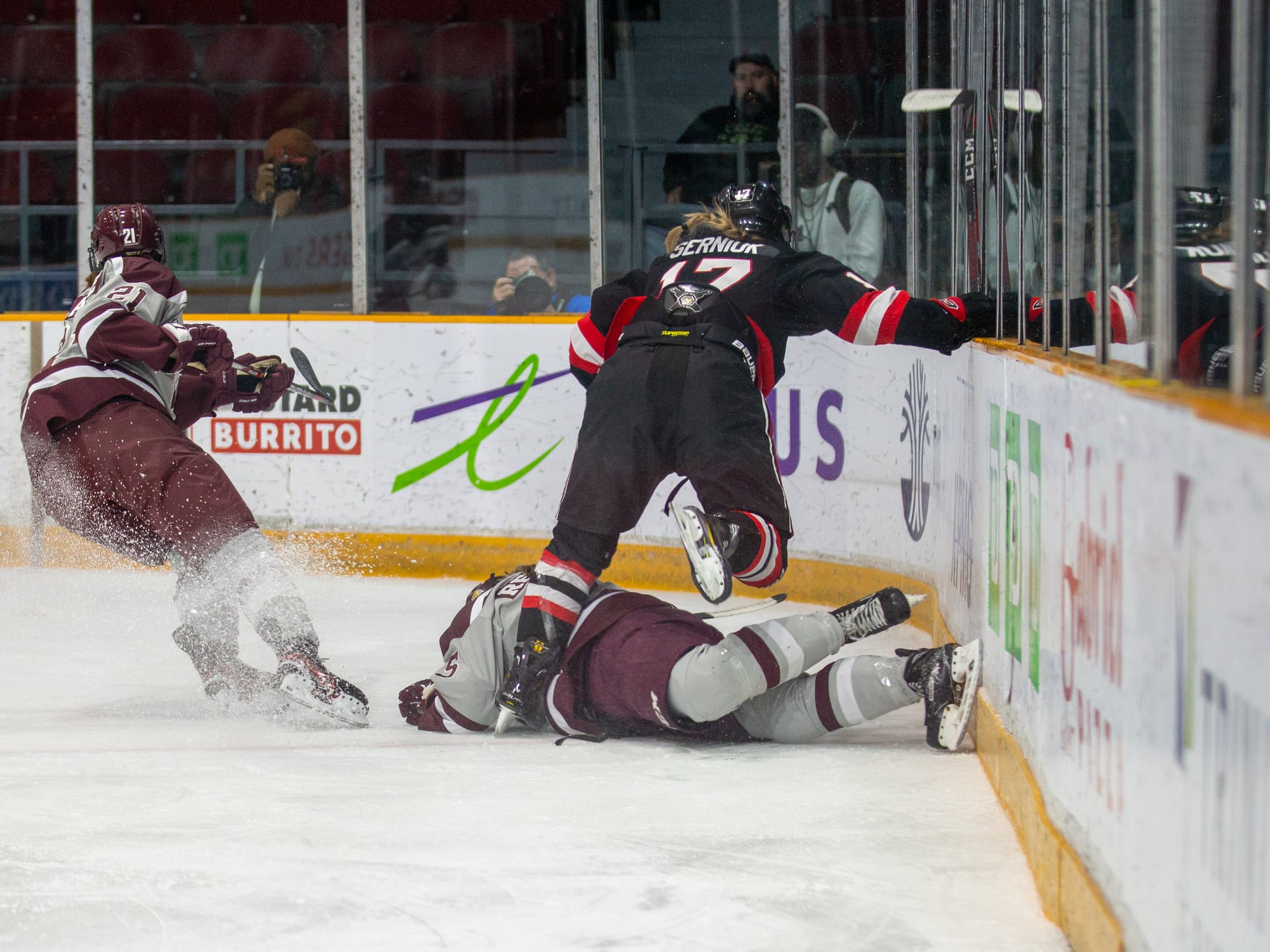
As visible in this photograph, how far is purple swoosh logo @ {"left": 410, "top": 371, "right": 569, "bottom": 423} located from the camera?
5898mm

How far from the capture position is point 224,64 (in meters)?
7.91

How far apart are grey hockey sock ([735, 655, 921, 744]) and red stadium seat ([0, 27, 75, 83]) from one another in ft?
17.9

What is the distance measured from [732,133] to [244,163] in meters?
2.30

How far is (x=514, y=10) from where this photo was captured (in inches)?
285

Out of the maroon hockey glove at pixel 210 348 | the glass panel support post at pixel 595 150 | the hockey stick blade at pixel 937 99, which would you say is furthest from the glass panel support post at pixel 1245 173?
the glass panel support post at pixel 595 150

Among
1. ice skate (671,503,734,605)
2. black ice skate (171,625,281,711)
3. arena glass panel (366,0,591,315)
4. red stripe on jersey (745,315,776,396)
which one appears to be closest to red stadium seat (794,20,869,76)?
arena glass panel (366,0,591,315)

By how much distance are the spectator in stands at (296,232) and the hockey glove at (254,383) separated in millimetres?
2597

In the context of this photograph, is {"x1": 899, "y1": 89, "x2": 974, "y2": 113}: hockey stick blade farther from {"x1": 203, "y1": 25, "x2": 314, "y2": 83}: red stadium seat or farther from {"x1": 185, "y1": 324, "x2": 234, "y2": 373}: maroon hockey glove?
{"x1": 203, "y1": 25, "x2": 314, "y2": 83}: red stadium seat

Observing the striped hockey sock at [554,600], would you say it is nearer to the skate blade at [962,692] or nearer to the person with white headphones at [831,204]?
the skate blade at [962,692]

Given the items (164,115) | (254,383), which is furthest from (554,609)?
(164,115)

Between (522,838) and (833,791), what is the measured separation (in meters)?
0.62

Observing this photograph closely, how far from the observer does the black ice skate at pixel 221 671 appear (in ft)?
12.0

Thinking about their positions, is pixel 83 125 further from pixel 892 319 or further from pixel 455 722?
pixel 892 319

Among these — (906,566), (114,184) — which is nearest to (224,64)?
(114,184)
